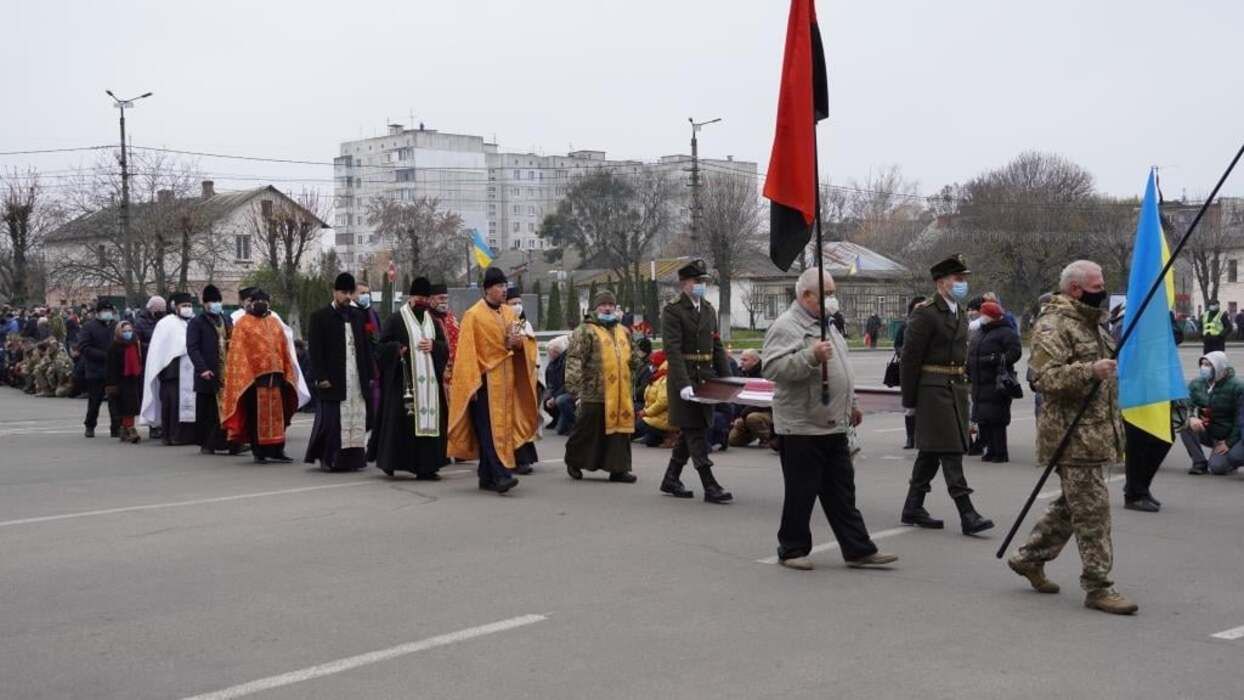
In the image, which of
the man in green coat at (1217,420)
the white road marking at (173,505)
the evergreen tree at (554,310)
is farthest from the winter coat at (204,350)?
the evergreen tree at (554,310)

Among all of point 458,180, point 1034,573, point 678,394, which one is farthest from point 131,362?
point 458,180

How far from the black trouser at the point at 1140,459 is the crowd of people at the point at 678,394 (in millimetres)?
18

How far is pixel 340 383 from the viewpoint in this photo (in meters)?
14.2

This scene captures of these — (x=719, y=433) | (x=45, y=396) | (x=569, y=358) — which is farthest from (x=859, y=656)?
(x=45, y=396)

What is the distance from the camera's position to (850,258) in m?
69.8

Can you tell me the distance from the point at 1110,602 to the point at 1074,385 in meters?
1.17

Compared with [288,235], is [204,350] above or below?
below

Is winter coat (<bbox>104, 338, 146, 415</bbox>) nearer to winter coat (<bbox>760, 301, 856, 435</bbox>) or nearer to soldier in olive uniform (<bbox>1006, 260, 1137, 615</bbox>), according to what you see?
winter coat (<bbox>760, 301, 856, 435</bbox>)

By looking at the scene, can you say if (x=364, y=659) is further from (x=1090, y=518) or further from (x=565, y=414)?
(x=565, y=414)

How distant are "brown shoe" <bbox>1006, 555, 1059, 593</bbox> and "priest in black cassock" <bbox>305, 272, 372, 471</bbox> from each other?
8.06 m

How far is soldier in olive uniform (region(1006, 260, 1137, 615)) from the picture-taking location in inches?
286

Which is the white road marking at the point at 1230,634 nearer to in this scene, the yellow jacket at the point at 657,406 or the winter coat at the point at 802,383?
the winter coat at the point at 802,383

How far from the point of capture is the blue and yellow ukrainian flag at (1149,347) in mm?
8953

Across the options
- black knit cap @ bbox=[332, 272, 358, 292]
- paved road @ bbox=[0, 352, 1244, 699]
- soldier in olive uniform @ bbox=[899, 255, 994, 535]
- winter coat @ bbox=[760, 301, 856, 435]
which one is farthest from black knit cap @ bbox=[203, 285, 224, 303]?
winter coat @ bbox=[760, 301, 856, 435]
